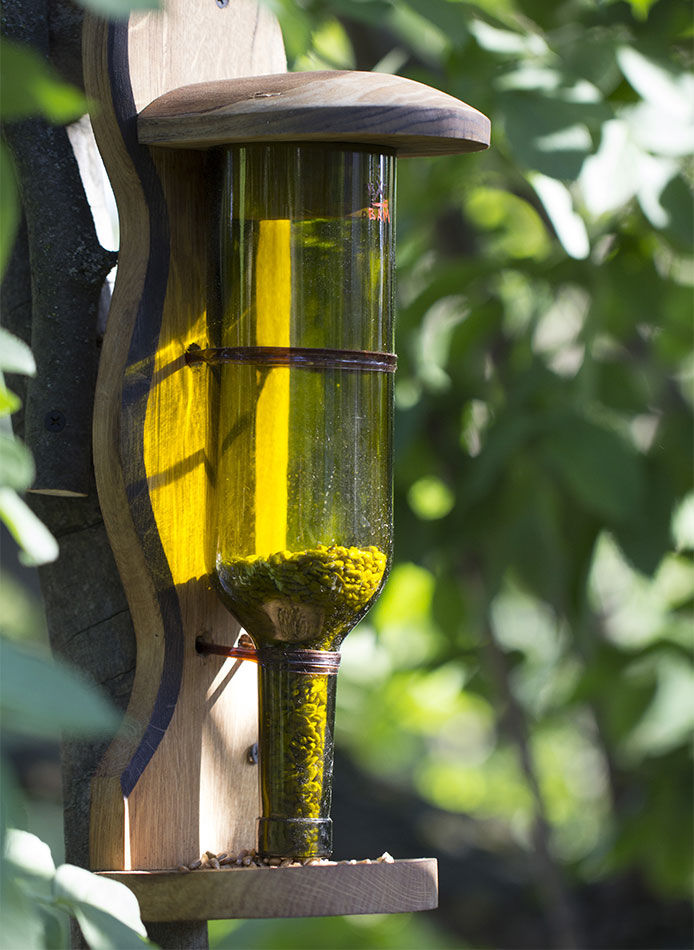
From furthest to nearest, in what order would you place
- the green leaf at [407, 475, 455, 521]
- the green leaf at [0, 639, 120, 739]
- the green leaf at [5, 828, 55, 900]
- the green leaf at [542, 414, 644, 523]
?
the green leaf at [407, 475, 455, 521] → the green leaf at [542, 414, 644, 523] → the green leaf at [5, 828, 55, 900] → the green leaf at [0, 639, 120, 739]

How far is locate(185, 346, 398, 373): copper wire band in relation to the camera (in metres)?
1.00

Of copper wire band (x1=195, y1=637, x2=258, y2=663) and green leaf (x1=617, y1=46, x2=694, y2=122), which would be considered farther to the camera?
green leaf (x1=617, y1=46, x2=694, y2=122)

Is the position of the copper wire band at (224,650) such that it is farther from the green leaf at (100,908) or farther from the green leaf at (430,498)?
the green leaf at (430,498)

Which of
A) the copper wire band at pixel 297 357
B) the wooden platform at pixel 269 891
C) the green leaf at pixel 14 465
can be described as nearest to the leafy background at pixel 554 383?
the wooden platform at pixel 269 891

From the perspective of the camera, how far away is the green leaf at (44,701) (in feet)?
1.55

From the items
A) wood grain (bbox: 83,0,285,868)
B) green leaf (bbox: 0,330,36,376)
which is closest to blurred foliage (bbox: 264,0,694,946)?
wood grain (bbox: 83,0,285,868)

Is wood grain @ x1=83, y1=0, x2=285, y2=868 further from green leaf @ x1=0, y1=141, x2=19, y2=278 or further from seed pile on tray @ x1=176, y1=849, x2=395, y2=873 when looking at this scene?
green leaf @ x1=0, y1=141, x2=19, y2=278

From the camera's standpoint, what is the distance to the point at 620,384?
2094 millimetres

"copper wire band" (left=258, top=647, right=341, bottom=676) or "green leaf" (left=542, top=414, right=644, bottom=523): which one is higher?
"green leaf" (left=542, top=414, right=644, bottom=523)

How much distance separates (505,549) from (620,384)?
1.19 ft

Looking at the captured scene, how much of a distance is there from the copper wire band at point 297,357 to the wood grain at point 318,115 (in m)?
0.15

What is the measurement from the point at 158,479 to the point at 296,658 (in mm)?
173

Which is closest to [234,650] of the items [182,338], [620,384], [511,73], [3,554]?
[182,338]

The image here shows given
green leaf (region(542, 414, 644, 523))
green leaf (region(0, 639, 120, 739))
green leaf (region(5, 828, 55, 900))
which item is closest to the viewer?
green leaf (region(0, 639, 120, 739))
